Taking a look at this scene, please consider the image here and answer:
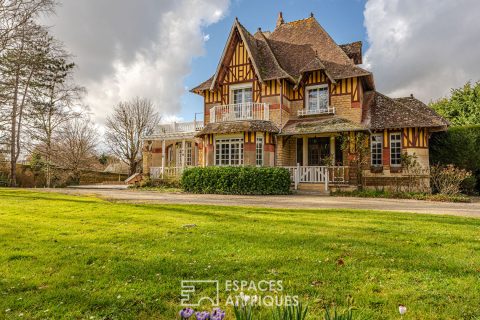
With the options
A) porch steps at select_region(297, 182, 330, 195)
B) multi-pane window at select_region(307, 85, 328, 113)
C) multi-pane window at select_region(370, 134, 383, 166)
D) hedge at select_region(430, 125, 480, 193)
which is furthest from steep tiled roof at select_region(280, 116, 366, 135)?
hedge at select_region(430, 125, 480, 193)

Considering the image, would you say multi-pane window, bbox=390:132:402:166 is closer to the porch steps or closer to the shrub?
the shrub

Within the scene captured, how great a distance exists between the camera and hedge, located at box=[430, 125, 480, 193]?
648 inches

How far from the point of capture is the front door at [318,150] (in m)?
18.5

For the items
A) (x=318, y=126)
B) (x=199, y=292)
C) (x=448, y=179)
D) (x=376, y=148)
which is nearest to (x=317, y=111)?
(x=318, y=126)

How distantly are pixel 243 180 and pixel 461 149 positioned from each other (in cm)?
1209

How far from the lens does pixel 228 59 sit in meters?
19.8

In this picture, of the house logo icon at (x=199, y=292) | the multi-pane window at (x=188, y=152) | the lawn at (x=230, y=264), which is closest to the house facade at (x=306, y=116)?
the multi-pane window at (x=188, y=152)

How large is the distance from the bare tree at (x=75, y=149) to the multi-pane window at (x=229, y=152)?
15987mm

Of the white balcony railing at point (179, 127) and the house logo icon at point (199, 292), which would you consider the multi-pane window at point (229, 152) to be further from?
the house logo icon at point (199, 292)

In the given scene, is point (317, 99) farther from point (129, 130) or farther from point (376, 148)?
point (129, 130)

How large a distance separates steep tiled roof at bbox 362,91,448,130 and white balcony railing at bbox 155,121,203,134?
35.7ft

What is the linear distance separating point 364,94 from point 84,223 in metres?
18.1

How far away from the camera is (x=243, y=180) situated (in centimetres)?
1502

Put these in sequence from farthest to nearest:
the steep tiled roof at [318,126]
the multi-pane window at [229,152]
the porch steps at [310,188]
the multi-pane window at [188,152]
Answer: the multi-pane window at [188,152] → the multi-pane window at [229,152] → the steep tiled roof at [318,126] → the porch steps at [310,188]
